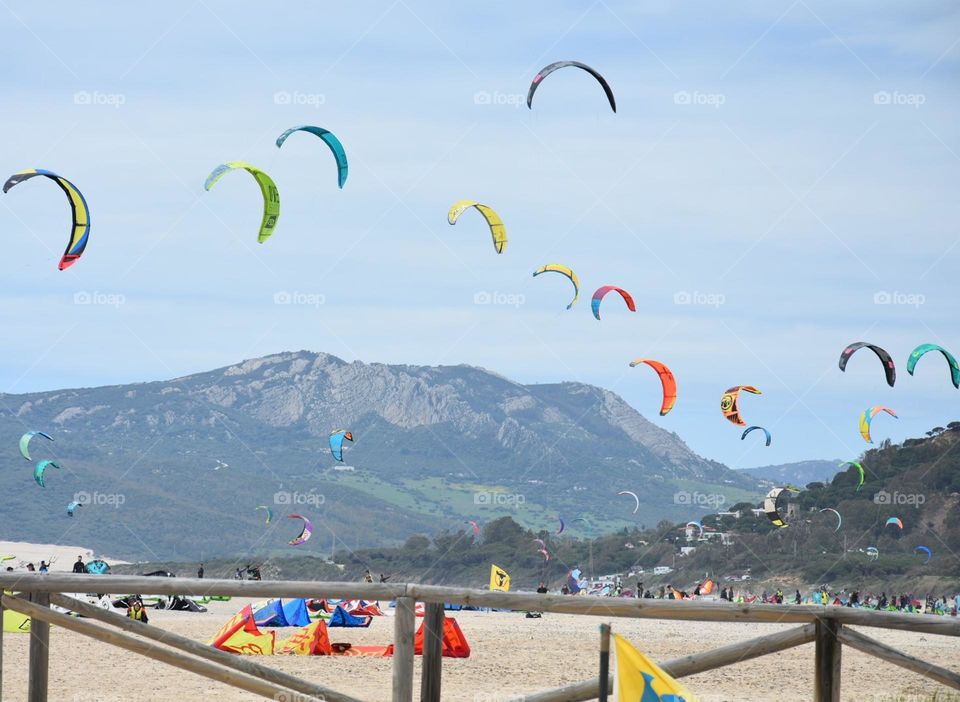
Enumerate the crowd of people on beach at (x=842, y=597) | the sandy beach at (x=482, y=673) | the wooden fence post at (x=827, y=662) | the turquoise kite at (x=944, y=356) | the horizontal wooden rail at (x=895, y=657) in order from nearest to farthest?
1. the horizontal wooden rail at (x=895, y=657)
2. the wooden fence post at (x=827, y=662)
3. the sandy beach at (x=482, y=673)
4. the turquoise kite at (x=944, y=356)
5. the crowd of people on beach at (x=842, y=597)

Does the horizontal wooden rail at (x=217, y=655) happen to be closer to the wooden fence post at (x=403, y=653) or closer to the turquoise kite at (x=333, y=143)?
the wooden fence post at (x=403, y=653)

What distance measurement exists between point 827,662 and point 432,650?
2.46m

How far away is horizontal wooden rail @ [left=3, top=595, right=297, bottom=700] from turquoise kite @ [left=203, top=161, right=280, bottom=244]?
1117cm

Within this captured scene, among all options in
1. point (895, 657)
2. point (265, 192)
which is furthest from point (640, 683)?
point (265, 192)

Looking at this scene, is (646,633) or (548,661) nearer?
(548,661)

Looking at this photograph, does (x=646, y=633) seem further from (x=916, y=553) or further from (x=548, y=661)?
(x=916, y=553)

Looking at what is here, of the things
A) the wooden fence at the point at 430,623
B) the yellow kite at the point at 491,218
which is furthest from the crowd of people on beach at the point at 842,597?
the wooden fence at the point at 430,623

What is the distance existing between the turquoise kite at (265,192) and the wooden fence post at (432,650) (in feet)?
38.1

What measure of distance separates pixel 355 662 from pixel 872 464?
98.5 meters

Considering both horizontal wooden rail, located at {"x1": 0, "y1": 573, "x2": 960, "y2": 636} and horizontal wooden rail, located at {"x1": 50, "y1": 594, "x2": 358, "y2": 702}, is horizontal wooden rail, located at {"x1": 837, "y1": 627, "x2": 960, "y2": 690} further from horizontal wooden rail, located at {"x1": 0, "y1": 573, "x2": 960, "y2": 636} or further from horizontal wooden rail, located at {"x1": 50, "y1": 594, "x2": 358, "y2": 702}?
horizontal wooden rail, located at {"x1": 50, "y1": 594, "x2": 358, "y2": 702}

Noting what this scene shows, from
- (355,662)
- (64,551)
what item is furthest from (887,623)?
(64,551)

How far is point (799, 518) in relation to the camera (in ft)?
340

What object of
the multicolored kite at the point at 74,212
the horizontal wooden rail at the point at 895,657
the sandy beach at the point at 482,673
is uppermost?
the multicolored kite at the point at 74,212

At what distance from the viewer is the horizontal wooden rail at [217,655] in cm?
839
